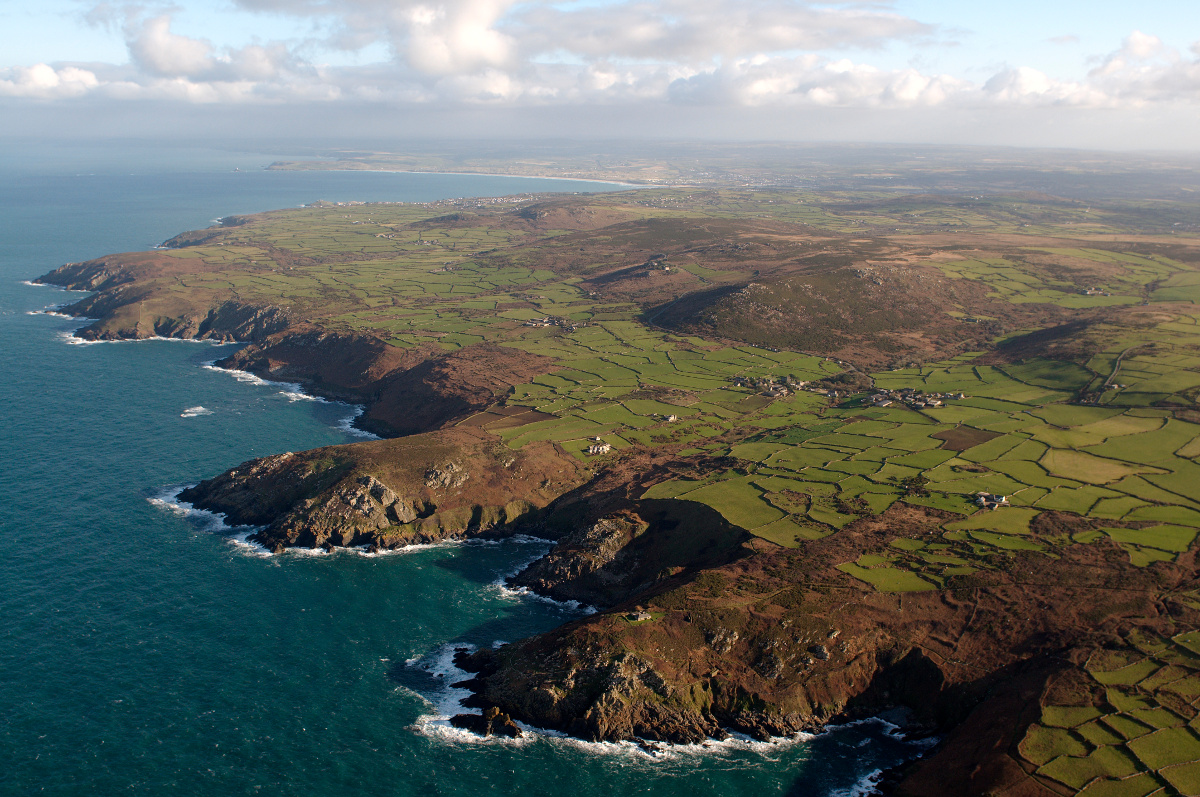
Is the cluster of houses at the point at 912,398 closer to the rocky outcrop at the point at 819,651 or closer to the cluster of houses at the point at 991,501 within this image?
the cluster of houses at the point at 991,501

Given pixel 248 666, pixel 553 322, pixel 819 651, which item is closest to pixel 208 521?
pixel 248 666

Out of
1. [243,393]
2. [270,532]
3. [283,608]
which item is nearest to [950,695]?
[283,608]

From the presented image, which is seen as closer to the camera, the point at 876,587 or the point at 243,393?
the point at 876,587

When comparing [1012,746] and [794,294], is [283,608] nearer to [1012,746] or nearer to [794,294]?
[1012,746]

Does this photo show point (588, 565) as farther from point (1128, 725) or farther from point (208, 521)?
point (1128, 725)

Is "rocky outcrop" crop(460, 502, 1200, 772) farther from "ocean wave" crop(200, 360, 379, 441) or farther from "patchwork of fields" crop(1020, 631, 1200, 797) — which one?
"ocean wave" crop(200, 360, 379, 441)
